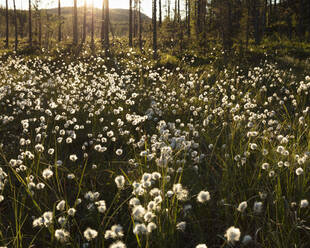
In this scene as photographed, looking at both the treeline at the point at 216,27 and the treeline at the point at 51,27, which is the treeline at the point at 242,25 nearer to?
the treeline at the point at 216,27

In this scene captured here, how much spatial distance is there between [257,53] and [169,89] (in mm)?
10752

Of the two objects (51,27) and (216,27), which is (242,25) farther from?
(51,27)

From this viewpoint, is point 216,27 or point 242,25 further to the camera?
point 216,27

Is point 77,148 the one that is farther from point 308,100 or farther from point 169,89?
point 308,100

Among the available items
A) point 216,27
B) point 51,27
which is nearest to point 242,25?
point 216,27

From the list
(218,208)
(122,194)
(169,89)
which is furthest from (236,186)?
(169,89)

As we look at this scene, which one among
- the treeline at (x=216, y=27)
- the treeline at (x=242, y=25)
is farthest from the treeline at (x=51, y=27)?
the treeline at (x=242, y=25)

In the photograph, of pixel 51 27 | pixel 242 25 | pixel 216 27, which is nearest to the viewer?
pixel 242 25

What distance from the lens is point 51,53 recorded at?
65.7 feet

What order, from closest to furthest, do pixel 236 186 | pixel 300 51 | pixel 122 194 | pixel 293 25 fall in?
1. pixel 236 186
2. pixel 122 194
3. pixel 300 51
4. pixel 293 25

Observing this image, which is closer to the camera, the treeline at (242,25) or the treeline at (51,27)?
the treeline at (242,25)

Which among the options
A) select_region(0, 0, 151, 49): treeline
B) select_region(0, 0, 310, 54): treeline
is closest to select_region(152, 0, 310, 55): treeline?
select_region(0, 0, 310, 54): treeline

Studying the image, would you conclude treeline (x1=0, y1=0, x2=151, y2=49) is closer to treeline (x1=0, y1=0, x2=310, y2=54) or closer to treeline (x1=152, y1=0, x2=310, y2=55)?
treeline (x1=0, y1=0, x2=310, y2=54)

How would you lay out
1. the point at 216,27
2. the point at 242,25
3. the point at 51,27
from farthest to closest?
1. the point at 216,27
2. the point at 51,27
3. the point at 242,25
